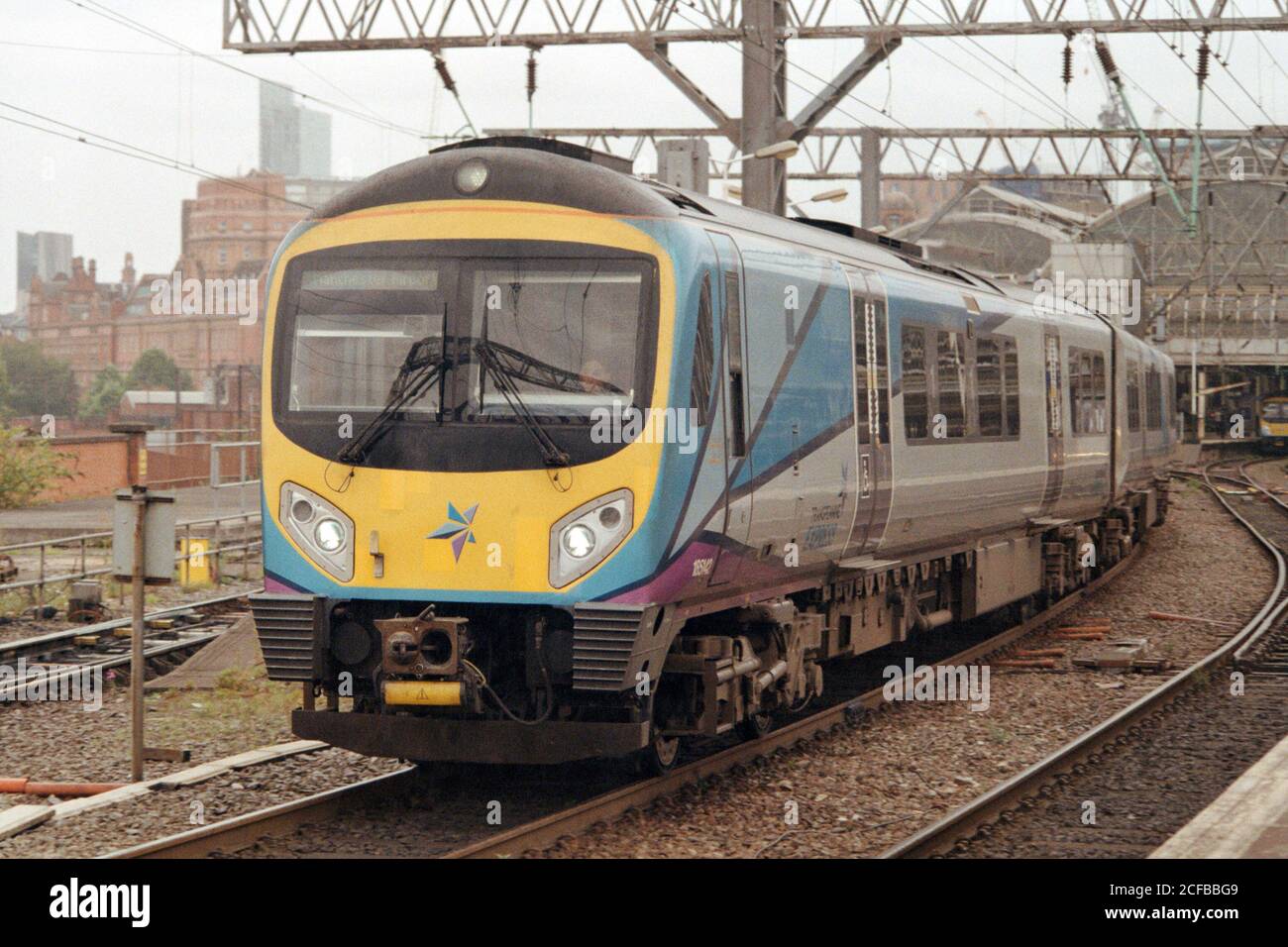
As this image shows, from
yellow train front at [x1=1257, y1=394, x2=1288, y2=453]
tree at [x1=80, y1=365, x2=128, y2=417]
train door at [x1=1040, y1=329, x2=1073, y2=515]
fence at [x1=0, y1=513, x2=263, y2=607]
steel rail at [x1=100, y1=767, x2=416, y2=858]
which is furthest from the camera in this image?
tree at [x1=80, y1=365, x2=128, y2=417]

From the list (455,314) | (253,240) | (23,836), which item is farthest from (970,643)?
(253,240)

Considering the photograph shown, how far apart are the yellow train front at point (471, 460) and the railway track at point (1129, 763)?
71.1 inches

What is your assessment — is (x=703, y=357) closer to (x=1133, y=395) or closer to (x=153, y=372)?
(x=1133, y=395)

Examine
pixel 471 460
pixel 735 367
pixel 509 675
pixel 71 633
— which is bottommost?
pixel 71 633

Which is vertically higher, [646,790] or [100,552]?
[100,552]

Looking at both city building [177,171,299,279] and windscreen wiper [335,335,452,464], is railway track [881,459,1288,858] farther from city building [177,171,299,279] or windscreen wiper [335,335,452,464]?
city building [177,171,299,279]

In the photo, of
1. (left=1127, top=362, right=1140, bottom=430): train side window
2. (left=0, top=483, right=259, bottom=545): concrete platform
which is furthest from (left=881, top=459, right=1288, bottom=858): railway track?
(left=0, top=483, right=259, bottom=545): concrete platform

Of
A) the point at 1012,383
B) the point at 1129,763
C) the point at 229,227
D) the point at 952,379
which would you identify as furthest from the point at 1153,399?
the point at 229,227

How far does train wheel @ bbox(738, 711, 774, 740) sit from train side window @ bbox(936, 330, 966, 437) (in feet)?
11.3

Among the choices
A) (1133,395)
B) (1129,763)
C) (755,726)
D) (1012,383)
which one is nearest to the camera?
(755,726)

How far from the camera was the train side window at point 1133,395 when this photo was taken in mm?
23109

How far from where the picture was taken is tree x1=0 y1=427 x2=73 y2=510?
35.4 m

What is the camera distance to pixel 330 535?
9008 millimetres

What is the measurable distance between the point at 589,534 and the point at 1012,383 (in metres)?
7.74
